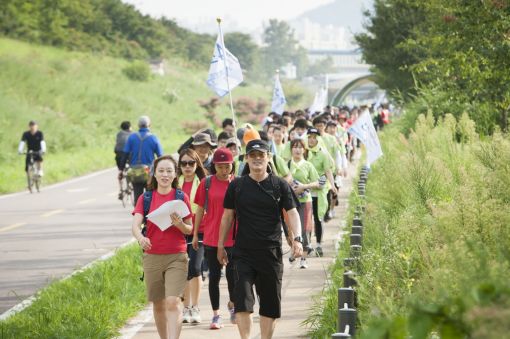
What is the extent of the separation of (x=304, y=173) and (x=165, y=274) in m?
5.45

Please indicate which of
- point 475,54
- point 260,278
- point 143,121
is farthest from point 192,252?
point 143,121

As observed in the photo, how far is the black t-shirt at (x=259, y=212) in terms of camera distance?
8016 mm

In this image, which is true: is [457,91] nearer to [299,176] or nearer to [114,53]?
[299,176]

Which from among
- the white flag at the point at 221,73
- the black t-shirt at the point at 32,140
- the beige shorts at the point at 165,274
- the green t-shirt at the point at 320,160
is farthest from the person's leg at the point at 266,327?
the black t-shirt at the point at 32,140

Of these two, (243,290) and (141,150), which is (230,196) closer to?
(243,290)

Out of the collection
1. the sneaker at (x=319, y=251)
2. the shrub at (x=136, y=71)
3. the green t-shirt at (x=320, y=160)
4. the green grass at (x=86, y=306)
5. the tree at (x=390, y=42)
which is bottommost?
the green grass at (x=86, y=306)

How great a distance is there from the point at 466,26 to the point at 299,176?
9.88 feet

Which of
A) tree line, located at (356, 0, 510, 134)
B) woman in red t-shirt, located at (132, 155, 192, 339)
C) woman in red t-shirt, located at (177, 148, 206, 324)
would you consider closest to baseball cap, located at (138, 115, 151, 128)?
tree line, located at (356, 0, 510, 134)

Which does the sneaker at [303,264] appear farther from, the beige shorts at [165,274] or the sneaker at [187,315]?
the beige shorts at [165,274]

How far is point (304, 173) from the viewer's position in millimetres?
13562

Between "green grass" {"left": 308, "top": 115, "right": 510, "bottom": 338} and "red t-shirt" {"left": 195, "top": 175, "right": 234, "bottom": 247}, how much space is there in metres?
1.10

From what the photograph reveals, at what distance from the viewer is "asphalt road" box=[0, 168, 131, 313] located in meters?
13.2

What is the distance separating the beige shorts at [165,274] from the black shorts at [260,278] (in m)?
0.45

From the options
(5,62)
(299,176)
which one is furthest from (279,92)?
(5,62)
